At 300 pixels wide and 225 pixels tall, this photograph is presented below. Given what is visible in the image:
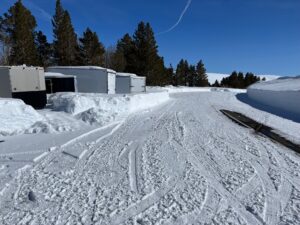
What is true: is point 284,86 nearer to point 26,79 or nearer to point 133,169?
point 133,169

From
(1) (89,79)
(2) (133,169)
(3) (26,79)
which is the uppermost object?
(3) (26,79)

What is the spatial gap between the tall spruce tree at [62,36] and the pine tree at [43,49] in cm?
104

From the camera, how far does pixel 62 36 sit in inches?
1359

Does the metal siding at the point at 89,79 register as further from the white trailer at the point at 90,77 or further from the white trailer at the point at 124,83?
the white trailer at the point at 124,83

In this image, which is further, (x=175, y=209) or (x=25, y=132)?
(x=25, y=132)

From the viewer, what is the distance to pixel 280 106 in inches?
615

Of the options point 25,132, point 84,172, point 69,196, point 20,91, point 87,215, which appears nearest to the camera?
point 87,215

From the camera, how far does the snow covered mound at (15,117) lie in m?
8.08

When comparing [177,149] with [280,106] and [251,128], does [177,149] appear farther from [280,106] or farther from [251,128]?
[280,106]

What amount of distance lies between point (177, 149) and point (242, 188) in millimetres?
2479

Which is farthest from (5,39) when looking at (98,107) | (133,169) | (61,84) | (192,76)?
(192,76)

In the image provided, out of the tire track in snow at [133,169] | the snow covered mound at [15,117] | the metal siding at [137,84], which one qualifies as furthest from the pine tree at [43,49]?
the tire track in snow at [133,169]

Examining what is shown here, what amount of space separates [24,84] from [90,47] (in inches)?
963

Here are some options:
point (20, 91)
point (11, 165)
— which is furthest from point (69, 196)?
point (20, 91)
